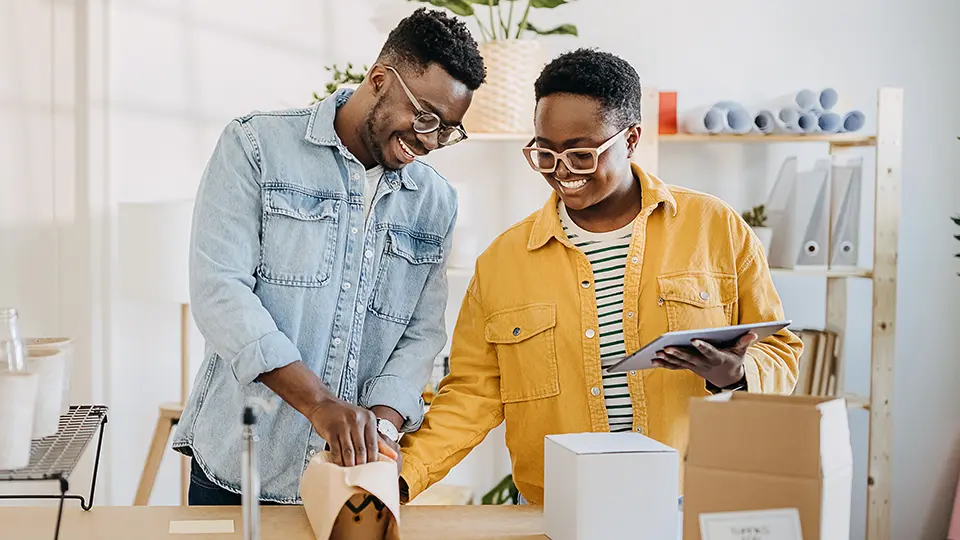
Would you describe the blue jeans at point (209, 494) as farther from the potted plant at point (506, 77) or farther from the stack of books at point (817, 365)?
the stack of books at point (817, 365)

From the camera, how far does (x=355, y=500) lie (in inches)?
53.0

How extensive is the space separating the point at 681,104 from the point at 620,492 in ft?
7.48

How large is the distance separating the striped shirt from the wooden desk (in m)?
0.25

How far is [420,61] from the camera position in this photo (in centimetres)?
162

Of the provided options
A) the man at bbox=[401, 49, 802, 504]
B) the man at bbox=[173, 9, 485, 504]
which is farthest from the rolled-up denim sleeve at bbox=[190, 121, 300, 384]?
the man at bbox=[401, 49, 802, 504]

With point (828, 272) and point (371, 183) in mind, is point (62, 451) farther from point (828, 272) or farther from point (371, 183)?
point (828, 272)

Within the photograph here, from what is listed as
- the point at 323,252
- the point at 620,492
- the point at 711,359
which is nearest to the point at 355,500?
the point at 620,492

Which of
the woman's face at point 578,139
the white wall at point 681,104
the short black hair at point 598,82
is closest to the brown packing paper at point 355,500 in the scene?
the woman's face at point 578,139

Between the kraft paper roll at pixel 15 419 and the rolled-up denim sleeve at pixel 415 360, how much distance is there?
61cm

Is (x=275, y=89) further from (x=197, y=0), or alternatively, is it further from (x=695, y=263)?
(x=695, y=263)

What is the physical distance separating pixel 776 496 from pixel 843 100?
A: 2367 mm

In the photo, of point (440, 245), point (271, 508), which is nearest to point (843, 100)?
point (440, 245)

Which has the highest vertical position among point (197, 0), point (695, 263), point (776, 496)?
point (197, 0)

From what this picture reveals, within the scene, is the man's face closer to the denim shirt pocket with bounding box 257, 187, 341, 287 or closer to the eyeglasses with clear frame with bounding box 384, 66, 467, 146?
the eyeglasses with clear frame with bounding box 384, 66, 467, 146
